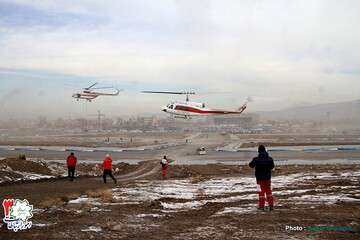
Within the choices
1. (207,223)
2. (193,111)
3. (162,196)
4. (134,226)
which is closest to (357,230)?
(207,223)

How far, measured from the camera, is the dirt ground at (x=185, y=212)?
9.97 m

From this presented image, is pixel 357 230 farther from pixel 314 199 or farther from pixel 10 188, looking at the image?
pixel 10 188

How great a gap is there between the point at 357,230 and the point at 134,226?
5173mm

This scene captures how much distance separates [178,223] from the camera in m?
11.3
